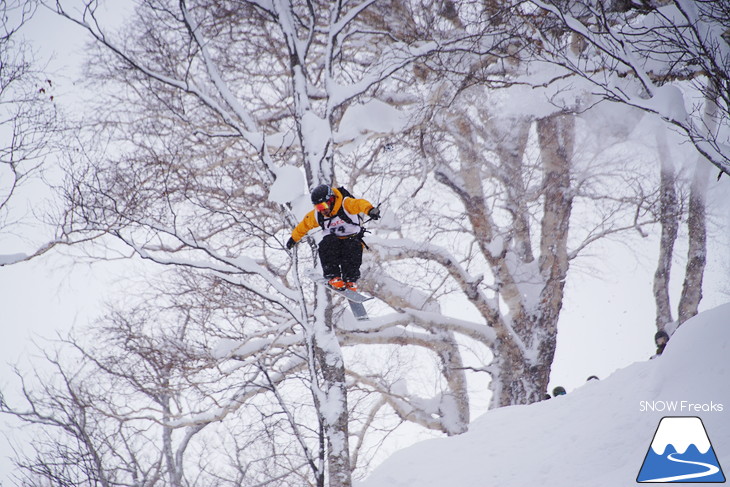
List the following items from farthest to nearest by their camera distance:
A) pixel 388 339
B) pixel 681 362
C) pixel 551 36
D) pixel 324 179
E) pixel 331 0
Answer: pixel 388 339 → pixel 331 0 → pixel 551 36 → pixel 324 179 → pixel 681 362

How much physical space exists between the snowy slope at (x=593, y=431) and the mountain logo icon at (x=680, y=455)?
0.08 m

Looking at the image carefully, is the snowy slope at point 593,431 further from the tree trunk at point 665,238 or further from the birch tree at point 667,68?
the tree trunk at point 665,238

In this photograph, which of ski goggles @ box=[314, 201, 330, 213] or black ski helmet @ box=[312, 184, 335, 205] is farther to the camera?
ski goggles @ box=[314, 201, 330, 213]

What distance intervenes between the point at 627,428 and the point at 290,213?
15.3ft

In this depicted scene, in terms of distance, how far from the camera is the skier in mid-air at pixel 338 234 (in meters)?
5.54

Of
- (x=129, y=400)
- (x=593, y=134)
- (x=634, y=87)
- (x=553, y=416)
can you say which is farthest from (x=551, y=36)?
(x=129, y=400)

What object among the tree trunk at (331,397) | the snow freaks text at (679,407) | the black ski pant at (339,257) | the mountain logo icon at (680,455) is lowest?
the mountain logo icon at (680,455)

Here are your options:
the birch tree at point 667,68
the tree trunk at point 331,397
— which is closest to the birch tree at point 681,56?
the birch tree at point 667,68

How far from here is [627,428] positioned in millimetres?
5121

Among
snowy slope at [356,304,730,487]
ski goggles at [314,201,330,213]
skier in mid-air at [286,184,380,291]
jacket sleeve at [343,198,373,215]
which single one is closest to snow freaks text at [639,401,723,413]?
snowy slope at [356,304,730,487]

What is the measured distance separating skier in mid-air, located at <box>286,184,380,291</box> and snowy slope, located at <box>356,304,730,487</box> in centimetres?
251

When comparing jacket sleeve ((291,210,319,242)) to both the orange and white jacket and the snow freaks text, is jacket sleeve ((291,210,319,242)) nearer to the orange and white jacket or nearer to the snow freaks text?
the orange and white jacket

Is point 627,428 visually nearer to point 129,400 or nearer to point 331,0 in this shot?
point 129,400

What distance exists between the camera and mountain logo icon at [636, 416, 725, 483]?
401 centimetres
